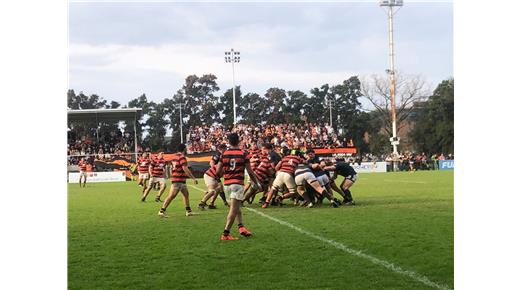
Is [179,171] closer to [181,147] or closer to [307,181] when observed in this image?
[181,147]

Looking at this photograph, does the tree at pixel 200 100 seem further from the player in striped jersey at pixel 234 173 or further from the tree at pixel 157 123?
the player in striped jersey at pixel 234 173

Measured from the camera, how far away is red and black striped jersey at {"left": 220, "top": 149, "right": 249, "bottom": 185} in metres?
8.92

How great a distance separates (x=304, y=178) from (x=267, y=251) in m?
5.77

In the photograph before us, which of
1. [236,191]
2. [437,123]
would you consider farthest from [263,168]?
[437,123]

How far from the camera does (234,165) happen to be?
29.3 feet

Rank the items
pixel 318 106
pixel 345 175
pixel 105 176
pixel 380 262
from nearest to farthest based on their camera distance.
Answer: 1. pixel 380 262
2. pixel 345 175
3. pixel 105 176
4. pixel 318 106

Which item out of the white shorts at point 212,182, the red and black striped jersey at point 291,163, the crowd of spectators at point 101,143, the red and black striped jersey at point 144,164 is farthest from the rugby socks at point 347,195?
the crowd of spectators at point 101,143

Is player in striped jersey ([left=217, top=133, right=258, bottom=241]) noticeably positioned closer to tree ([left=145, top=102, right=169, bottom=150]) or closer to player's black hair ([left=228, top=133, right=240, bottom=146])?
player's black hair ([left=228, top=133, right=240, bottom=146])

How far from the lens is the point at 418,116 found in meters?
50.8

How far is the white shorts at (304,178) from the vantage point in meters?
13.4

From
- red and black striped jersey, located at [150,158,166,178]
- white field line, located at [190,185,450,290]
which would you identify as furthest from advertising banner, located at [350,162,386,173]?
white field line, located at [190,185,450,290]

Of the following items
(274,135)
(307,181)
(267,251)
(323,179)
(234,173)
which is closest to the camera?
(267,251)
